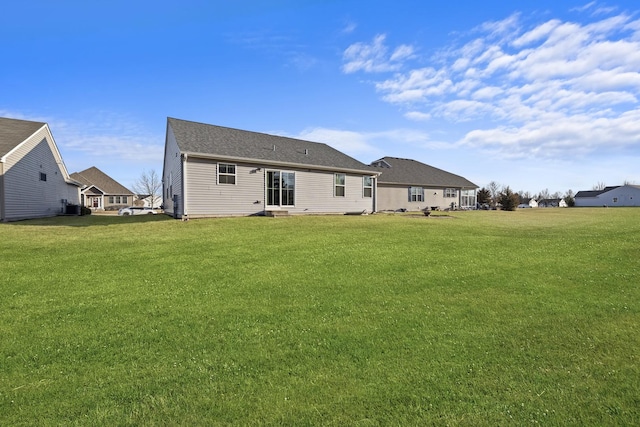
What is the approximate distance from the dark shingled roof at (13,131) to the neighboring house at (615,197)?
4036 inches

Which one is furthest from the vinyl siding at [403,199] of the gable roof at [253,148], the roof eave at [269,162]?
the roof eave at [269,162]

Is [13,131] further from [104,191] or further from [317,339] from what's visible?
[104,191]

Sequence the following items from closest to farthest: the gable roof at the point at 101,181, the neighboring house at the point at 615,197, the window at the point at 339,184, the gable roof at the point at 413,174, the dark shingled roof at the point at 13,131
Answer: the dark shingled roof at the point at 13,131 → the window at the point at 339,184 → the gable roof at the point at 413,174 → the gable roof at the point at 101,181 → the neighboring house at the point at 615,197

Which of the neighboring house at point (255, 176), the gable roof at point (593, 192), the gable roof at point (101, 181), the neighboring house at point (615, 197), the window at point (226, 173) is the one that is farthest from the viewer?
the gable roof at point (593, 192)

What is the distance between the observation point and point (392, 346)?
4617mm

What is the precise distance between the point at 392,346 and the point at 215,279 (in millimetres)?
4493

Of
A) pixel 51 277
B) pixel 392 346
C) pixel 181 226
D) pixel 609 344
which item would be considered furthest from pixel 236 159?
pixel 609 344

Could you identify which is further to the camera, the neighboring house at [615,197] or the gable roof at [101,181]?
the neighboring house at [615,197]

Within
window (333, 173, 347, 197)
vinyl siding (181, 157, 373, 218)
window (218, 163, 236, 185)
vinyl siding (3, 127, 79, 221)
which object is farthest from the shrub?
vinyl siding (3, 127, 79, 221)

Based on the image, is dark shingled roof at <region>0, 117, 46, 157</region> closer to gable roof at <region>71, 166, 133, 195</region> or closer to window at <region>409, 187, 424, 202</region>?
window at <region>409, 187, 424, 202</region>

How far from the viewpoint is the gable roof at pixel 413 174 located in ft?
121

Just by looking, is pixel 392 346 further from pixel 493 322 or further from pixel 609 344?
pixel 609 344

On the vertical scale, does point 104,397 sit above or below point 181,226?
below

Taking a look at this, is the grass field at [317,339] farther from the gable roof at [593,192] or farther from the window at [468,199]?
the gable roof at [593,192]
